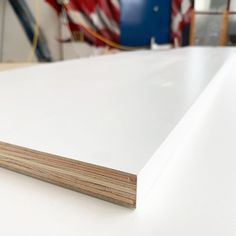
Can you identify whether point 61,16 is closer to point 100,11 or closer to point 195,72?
point 100,11

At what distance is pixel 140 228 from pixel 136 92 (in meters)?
0.38

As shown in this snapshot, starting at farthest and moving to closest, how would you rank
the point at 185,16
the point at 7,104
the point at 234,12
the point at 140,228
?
the point at 234,12
the point at 185,16
the point at 7,104
the point at 140,228

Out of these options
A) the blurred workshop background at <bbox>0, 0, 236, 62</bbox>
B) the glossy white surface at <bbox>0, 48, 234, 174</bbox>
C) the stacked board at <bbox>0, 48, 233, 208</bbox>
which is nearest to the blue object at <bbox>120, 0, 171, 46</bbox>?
the blurred workshop background at <bbox>0, 0, 236, 62</bbox>

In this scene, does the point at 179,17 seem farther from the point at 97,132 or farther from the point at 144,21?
the point at 97,132

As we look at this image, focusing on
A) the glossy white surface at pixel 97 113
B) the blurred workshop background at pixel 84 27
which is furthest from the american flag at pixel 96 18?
the glossy white surface at pixel 97 113

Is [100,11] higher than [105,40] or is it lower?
higher

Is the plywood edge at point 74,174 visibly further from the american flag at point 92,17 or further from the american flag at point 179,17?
the american flag at point 179,17

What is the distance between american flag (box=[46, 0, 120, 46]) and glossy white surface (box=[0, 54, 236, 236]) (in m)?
2.35

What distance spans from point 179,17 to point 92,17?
2.74 feet

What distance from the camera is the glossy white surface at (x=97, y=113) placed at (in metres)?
0.34

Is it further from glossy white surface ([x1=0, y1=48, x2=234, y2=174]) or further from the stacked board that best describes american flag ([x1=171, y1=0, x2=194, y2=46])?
the stacked board

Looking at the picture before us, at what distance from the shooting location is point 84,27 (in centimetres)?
255

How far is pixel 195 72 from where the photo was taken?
3.01 feet

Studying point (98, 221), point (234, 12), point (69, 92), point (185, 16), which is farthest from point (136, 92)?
point (234, 12)
